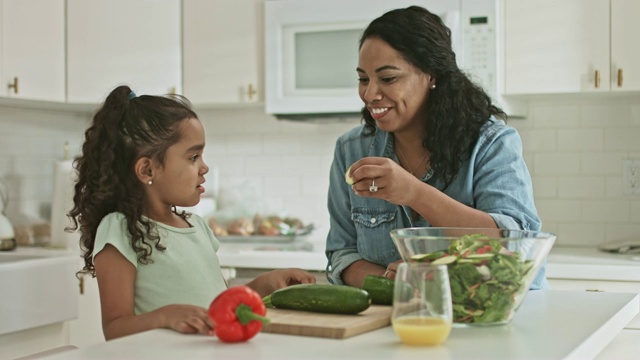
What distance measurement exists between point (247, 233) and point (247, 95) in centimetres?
62

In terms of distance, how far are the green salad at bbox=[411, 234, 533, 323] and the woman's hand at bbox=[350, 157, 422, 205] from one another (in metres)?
0.34

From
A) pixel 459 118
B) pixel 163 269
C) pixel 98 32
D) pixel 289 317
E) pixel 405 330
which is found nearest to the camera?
pixel 405 330

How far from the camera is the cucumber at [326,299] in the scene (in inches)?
66.1

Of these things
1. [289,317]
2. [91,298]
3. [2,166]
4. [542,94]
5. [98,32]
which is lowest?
[91,298]

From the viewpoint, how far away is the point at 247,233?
401cm

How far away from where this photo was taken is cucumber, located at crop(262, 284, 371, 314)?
168cm

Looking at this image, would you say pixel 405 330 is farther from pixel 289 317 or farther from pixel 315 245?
pixel 315 245

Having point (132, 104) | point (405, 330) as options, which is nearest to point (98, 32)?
point (132, 104)

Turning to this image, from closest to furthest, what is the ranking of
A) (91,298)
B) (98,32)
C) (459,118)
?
(459,118), (91,298), (98,32)

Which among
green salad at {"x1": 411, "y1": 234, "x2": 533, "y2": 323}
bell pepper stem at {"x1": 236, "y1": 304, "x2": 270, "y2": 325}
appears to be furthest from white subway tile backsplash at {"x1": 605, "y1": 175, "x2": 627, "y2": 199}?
bell pepper stem at {"x1": 236, "y1": 304, "x2": 270, "y2": 325}

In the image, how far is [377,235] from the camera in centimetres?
230

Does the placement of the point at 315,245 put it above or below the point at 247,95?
below

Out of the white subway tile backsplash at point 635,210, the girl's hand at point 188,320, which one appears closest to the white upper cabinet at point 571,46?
the white subway tile backsplash at point 635,210

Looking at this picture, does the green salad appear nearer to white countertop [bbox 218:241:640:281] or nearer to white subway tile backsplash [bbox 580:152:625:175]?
white countertop [bbox 218:241:640:281]
